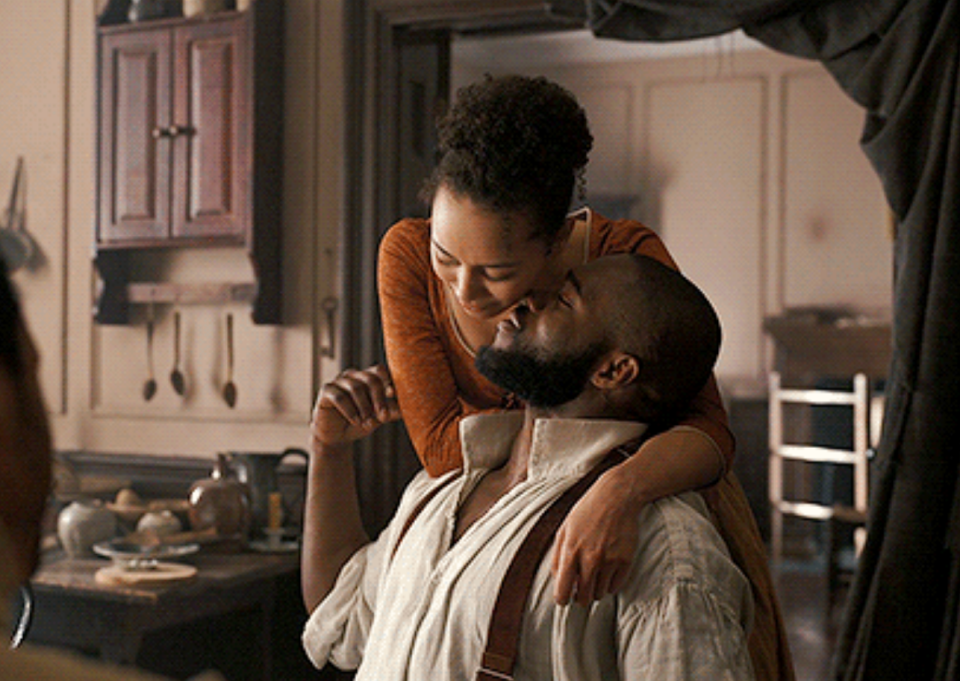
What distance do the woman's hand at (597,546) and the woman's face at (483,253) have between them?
30 centimetres

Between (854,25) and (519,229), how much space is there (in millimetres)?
1966

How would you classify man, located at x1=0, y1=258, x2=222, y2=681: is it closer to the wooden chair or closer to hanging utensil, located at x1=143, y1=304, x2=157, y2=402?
hanging utensil, located at x1=143, y1=304, x2=157, y2=402

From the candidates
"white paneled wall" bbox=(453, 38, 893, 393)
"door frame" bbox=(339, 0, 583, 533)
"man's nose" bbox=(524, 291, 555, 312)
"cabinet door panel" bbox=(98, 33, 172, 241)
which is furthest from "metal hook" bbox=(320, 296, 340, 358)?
"white paneled wall" bbox=(453, 38, 893, 393)

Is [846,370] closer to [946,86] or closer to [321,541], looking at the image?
[946,86]

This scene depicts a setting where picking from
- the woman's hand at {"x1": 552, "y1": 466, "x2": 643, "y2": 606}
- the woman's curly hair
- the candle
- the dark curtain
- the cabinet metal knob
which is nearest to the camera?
the woman's hand at {"x1": 552, "y1": 466, "x2": 643, "y2": 606}

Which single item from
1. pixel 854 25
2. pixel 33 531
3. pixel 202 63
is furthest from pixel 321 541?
pixel 202 63

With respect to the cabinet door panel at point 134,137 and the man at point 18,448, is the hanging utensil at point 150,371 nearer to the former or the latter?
the cabinet door panel at point 134,137

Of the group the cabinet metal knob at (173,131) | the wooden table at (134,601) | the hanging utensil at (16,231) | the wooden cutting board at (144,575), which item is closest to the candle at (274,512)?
the wooden table at (134,601)

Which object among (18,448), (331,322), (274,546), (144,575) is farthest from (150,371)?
(18,448)

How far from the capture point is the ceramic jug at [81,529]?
343 cm

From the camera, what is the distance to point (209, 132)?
3953 millimetres

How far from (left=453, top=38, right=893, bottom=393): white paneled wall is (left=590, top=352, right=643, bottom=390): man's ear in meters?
7.00

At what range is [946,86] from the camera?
10.3 feet

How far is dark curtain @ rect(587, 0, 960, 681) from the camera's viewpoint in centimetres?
314
